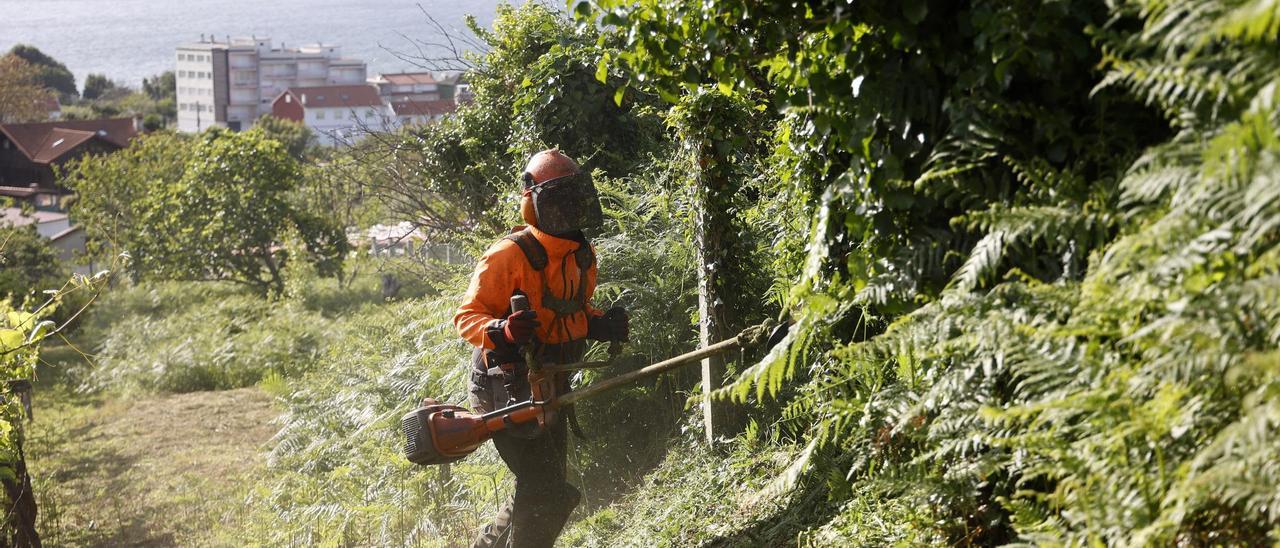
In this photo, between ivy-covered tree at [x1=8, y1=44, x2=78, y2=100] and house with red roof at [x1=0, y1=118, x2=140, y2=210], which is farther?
ivy-covered tree at [x1=8, y1=44, x2=78, y2=100]

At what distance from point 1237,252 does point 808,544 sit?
2585 millimetres

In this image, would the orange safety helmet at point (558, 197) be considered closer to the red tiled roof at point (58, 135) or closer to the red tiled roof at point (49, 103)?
the red tiled roof at point (58, 135)

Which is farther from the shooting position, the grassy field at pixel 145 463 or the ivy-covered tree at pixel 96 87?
the ivy-covered tree at pixel 96 87

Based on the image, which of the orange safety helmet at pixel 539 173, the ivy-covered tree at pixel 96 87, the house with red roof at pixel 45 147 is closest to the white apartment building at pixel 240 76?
the ivy-covered tree at pixel 96 87

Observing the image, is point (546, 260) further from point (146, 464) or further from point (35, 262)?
point (35, 262)

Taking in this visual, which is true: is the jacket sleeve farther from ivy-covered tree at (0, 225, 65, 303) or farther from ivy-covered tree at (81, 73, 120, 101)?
ivy-covered tree at (81, 73, 120, 101)

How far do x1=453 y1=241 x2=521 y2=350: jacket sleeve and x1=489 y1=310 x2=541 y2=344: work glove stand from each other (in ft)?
0.56

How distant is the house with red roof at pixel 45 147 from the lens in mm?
66188

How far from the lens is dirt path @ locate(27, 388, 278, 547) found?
9539 mm

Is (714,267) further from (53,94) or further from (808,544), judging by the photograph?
(53,94)

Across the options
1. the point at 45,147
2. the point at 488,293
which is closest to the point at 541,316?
the point at 488,293

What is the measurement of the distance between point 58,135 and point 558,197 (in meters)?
72.4

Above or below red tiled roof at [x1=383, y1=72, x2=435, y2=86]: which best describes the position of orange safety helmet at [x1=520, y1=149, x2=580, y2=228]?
above

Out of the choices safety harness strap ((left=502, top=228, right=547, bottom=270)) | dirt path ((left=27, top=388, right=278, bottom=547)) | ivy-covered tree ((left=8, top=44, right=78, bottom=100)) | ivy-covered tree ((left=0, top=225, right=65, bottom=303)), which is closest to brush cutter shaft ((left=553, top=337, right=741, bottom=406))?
safety harness strap ((left=502, top=228, right=547, bottom=270))
